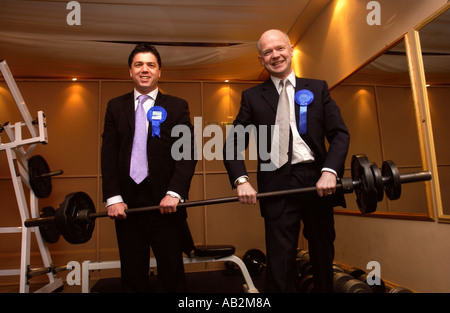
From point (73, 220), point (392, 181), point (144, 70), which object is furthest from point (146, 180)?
point (392, 181)

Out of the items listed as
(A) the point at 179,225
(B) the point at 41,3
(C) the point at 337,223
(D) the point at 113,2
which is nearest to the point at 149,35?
(D) the point at 113,2

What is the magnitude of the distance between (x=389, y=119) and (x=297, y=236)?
150 centimetres

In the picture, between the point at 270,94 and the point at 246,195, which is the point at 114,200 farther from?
the point at 270,94

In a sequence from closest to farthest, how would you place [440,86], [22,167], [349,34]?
[440,86], [349,34], [22,167]

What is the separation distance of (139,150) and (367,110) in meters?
1.98

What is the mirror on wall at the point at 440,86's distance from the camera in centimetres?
181

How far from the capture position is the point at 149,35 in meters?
3.29

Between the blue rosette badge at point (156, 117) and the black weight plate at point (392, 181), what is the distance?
1.15 metres

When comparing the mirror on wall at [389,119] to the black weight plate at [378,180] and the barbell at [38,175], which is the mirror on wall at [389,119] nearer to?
the black weight plate at [378,180]

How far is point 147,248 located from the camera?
1.57 meters

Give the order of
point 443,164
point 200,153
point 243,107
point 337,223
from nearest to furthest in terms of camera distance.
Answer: point 243,107
point 443,164
point 337,223
point 200,153

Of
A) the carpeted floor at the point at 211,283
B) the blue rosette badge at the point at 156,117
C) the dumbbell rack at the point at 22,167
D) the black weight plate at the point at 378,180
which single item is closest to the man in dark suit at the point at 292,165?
the black weight plate at the point at 378,180

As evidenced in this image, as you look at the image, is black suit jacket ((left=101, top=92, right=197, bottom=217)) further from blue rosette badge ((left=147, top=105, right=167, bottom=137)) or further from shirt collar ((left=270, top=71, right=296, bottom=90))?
shirt collar ((left=270, top=71, right=296, bottom=90))
